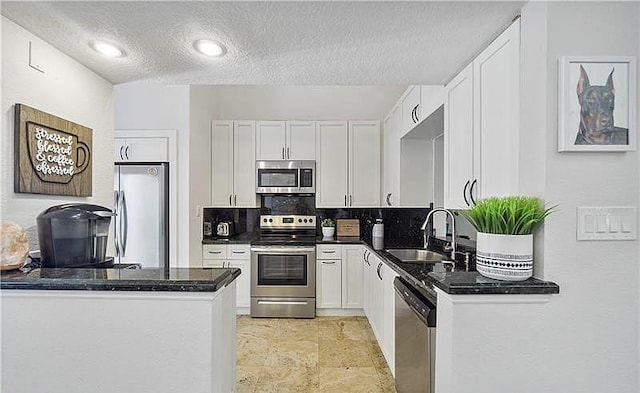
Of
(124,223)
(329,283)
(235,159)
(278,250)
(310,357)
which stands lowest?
(310,357)

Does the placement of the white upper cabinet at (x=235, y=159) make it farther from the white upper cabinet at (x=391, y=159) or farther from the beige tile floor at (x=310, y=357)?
the white upper cabinet at (x=391, y=159)

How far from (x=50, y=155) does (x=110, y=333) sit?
0.93 metres

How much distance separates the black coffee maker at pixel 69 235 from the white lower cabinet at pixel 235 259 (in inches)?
96.6

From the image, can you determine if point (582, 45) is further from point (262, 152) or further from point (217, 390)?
point (262, 152)

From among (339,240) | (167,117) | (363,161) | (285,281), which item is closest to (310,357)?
(285,281)

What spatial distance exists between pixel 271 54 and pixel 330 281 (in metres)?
2.88

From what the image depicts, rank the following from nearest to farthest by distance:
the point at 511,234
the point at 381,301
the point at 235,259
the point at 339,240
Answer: the point at 511,234 < the point at 381,301 < the point at 235,259 < the point at 339,240

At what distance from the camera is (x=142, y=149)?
3.72 m

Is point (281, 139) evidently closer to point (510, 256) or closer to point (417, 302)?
point (417, 302)

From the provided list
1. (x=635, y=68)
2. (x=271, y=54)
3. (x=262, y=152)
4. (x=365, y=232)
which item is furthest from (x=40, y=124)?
(x=365, y=232)

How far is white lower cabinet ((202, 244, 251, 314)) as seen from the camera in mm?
4160

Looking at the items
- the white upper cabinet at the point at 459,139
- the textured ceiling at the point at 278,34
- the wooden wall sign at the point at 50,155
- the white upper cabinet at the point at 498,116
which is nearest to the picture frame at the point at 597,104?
the white upper cabinet at the point at 498,116

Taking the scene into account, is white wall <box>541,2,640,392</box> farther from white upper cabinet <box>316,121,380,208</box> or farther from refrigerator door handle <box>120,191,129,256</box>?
refrigerator door handle <box>120,191,129,256</box>

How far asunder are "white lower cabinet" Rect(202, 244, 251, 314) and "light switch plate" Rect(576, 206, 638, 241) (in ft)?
11.0
